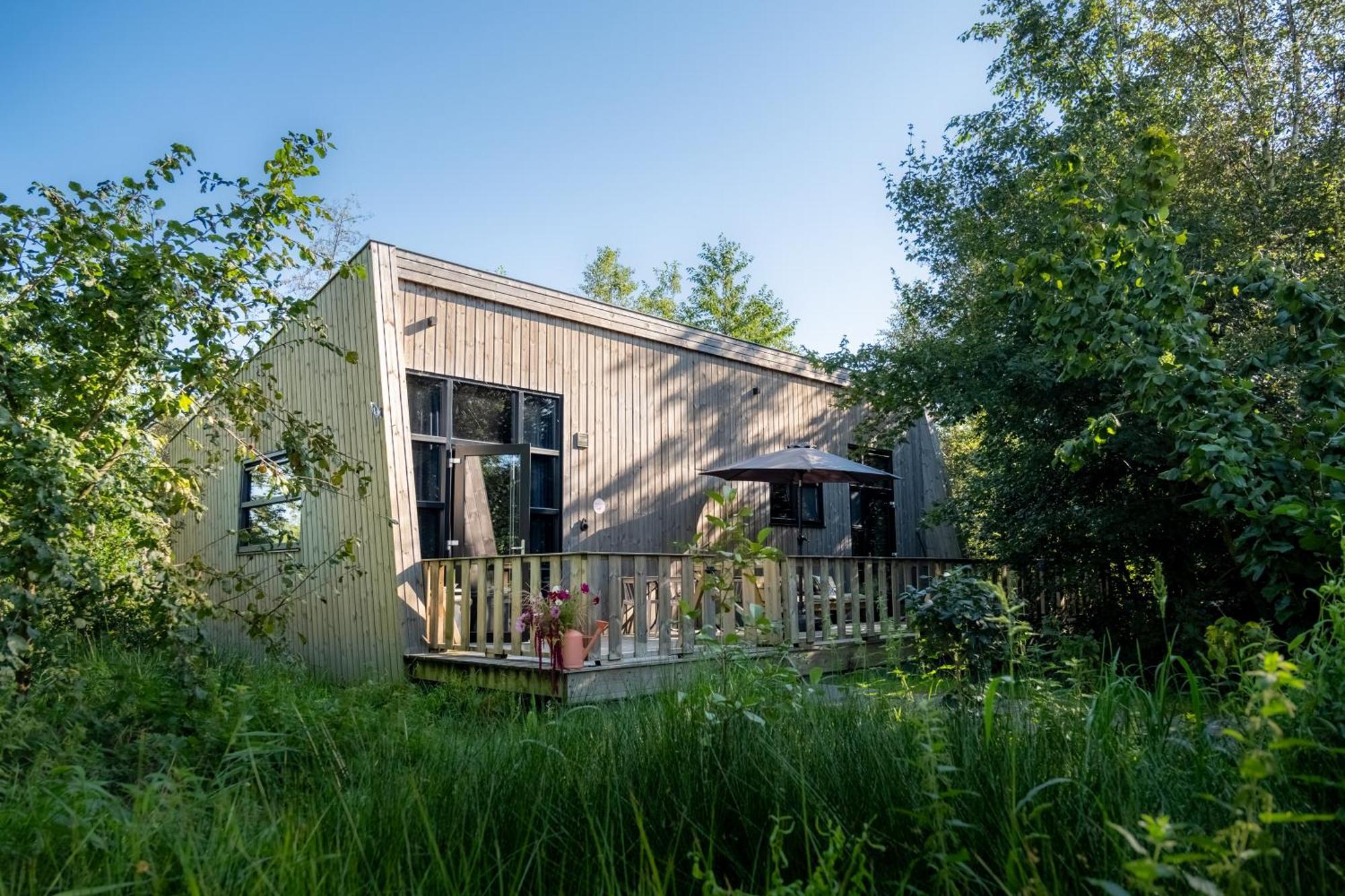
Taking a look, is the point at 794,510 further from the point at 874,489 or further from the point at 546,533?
the point at 546,533

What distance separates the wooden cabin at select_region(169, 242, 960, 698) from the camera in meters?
6.67

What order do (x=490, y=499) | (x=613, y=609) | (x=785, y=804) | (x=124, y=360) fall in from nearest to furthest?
(x=785, y=804) → (x=124, y=360) → (x=613, y=609) → (x=490, y=499)

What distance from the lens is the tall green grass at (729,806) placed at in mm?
1590

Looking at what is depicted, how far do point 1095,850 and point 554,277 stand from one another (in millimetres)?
29399

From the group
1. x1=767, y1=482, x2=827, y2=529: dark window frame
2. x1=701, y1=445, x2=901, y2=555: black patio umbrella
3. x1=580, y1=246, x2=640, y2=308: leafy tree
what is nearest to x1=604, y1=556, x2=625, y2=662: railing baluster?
x1=701, y1=445, x2=901, y2=555: black patio umbrella

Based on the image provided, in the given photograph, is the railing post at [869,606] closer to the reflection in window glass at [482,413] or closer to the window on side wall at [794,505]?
the window on side wall at [794,505]

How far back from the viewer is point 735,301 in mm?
25906

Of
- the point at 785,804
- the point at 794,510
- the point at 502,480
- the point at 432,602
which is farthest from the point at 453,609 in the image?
the point at 785,804

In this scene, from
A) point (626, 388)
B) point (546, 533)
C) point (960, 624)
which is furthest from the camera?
Answer: point (626, 388)

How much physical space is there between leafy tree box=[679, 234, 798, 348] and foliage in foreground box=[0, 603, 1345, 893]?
2324cm

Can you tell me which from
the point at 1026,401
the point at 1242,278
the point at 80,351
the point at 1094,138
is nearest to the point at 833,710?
the point at 1242,278

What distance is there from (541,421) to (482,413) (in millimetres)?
634

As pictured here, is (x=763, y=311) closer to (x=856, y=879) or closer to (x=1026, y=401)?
(x=1026, y=401)

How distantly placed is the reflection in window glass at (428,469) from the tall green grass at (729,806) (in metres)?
4.77
